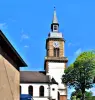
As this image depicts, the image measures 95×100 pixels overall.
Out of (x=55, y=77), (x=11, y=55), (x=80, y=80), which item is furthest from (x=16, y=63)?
(x=55, y=77)

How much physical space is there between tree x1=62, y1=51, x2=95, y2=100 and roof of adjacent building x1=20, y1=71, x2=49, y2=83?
248 inches


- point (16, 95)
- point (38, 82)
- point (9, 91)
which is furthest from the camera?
point (38, 82)

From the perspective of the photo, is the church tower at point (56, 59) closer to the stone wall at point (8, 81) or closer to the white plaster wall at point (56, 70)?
the white plaster wall at point (56, 70)

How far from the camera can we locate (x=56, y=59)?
84.8 metres

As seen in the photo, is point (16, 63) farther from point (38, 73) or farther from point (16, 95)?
point (38, 73)

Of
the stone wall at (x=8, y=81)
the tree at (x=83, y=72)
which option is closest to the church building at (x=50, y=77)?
the tree at (x=83, y=72)

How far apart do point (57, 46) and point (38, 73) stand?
6914mm

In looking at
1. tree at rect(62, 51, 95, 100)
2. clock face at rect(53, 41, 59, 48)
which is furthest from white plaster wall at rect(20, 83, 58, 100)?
clock face at rect(53, 41, 59, 48)

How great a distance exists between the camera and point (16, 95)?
93.2 ft

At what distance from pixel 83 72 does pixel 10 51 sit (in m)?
52.9

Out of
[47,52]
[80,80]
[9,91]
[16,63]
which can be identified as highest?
[47,52]

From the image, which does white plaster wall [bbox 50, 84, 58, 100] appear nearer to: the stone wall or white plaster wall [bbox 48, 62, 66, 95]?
white plaster wall [bbox 48, 62, 66, 95]

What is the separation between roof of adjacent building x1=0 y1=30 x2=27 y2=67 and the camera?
77.9 feet

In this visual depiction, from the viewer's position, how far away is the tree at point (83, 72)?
77750 millimetres
